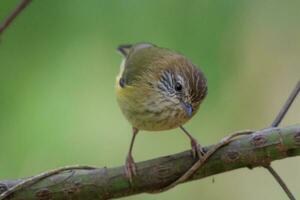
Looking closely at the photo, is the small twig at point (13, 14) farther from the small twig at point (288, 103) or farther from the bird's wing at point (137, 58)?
the bird's wing at point (137, 58)

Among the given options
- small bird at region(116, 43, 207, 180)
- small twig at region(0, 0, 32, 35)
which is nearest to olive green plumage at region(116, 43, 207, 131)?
small bird at region(116, 43, 207, 180)

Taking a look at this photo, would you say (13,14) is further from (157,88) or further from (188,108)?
(157,88)

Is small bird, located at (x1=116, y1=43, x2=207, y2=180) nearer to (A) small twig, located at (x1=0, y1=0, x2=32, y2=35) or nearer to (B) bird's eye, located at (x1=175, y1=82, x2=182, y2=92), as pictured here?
(B) bird's eye, located at (x1=175, y1=82, x2=182, y2=92)

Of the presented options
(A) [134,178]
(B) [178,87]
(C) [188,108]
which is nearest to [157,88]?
(B) [178,87]

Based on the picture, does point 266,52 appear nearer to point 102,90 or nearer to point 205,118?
point 205,118

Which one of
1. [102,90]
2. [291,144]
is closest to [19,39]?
[102,90]

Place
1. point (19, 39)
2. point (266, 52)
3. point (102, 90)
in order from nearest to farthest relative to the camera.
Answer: point (19, 39) < point (102, 90) < point (266, 52)

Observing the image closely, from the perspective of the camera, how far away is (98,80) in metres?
3.21

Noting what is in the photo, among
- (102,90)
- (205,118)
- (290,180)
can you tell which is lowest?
(290,180)

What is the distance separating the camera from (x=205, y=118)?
338 centimetres

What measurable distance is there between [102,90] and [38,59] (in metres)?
0.38

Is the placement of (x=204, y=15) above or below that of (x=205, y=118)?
above

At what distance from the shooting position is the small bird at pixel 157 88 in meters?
2.64

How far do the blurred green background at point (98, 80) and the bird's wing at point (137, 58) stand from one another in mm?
52
